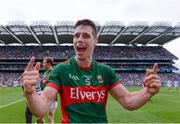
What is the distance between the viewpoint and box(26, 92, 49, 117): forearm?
11.1 feet

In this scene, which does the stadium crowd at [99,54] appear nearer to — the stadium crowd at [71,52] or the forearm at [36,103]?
the stadium crowd at [71,52]

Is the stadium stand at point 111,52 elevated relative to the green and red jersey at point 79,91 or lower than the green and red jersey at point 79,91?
elevated

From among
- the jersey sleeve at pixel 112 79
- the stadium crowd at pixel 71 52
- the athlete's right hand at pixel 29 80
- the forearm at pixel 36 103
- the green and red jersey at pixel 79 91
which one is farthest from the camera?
the stadium crowd at pixel 71 52

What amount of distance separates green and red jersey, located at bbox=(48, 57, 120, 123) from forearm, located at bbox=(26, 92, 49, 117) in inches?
12.3

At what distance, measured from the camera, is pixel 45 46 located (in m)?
86.0

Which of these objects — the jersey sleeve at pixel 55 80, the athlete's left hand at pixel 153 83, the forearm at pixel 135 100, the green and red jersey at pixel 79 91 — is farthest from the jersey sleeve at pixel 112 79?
the jersey sleeve at pixel 55 80

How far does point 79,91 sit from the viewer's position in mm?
3908

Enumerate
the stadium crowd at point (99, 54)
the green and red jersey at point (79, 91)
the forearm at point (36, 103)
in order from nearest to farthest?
the forearm at point (36, 103) < the green and red jersey at point (79, 91) < the stadium crowd at point (99, 54)

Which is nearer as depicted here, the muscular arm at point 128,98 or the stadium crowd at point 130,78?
the muscular arm at point 128,98

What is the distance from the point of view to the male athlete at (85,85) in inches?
152

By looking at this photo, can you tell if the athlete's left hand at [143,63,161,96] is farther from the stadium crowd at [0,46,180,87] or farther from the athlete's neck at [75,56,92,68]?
the stadium crowd at [0,46,180,87]

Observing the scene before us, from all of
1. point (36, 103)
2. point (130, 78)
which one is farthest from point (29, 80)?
point (130, 78)

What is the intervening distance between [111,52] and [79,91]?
273 ft

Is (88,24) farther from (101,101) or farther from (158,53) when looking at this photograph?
(158,53)
